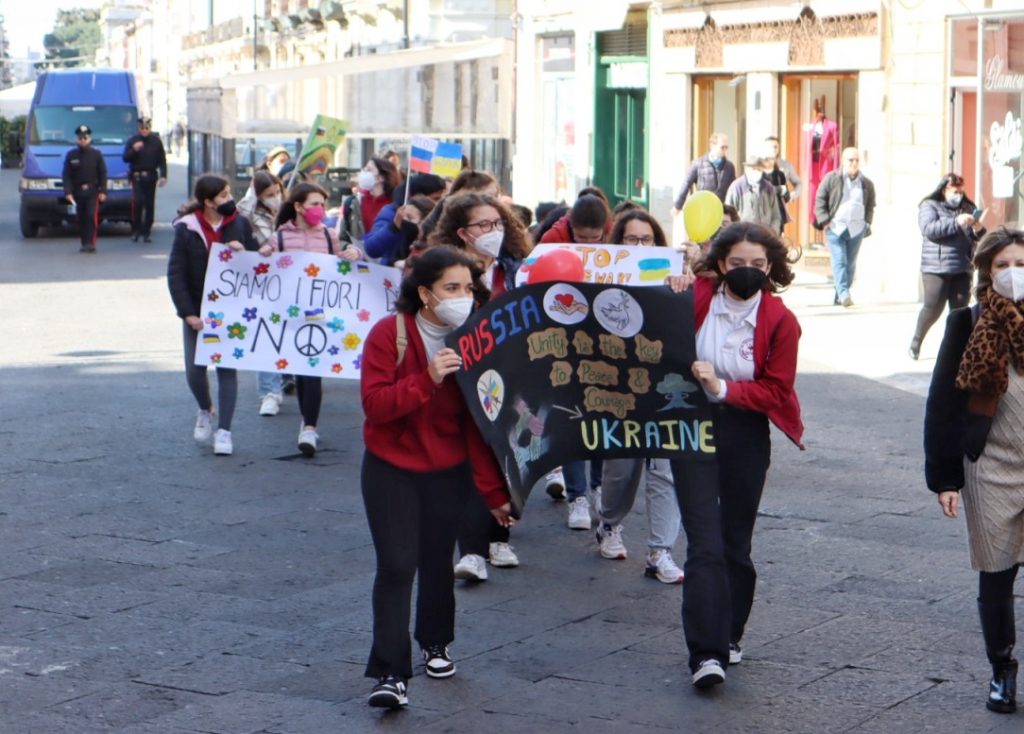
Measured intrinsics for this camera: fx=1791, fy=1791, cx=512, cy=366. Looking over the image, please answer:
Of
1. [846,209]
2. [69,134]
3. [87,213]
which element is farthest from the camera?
[69,134]

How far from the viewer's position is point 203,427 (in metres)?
10.9

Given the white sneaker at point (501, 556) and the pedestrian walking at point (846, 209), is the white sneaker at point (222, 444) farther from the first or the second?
the pedestrian walking at point (846, 209)

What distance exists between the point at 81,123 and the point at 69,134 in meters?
0.30

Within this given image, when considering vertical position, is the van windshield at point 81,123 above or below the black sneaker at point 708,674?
above

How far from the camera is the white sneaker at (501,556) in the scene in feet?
25.5

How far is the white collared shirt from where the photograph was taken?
234 inches

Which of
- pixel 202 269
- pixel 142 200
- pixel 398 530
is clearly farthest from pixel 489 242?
pixel 142 200

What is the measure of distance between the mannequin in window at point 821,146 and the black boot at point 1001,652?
16.2 metres

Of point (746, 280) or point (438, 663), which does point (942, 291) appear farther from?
point (438, 663)

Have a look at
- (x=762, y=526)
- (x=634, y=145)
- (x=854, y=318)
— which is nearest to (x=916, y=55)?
(x=854, y=318)

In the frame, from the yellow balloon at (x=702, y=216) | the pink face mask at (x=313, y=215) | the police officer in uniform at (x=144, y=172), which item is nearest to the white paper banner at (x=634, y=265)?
the yellow balloon at (x=702, y=216)

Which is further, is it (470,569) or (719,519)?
(470,569)

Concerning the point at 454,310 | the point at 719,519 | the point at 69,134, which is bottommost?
the point at 719,519

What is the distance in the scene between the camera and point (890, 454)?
10.6m
